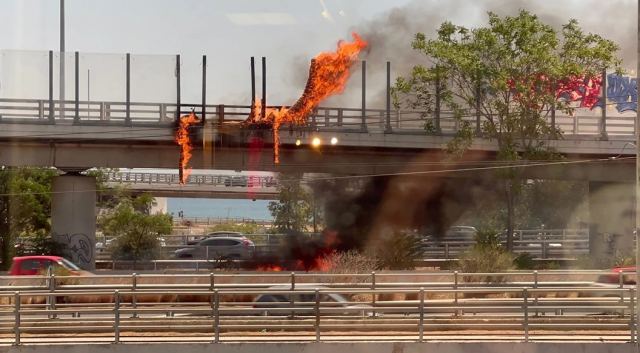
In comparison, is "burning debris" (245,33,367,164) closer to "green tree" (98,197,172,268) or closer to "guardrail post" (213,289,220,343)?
"green tree" (98,197,172,268)

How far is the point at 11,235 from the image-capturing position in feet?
127

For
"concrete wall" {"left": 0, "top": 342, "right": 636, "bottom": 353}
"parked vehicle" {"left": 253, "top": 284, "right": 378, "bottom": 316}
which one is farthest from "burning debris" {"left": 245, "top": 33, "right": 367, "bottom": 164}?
"concrete wall" {"left": 0, "top": 342, "right": 636, "bottom": 353}

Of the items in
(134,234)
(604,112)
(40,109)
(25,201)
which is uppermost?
(604,112)

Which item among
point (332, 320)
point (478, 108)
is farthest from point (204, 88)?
point (332, 320)

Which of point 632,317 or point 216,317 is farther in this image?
point 632,317

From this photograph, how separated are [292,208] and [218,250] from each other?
7.21 meters

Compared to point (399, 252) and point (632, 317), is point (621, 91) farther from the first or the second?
point (632, 317)

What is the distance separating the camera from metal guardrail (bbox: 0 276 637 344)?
14.1 meters

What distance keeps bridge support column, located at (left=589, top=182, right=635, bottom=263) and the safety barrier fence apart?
22850 mm

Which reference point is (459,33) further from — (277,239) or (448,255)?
(277,239)

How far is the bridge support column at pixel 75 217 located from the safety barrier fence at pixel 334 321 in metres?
20.1

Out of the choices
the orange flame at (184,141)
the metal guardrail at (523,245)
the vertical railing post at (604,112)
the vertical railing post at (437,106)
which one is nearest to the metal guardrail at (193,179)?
the metal guardrail at (523,245)

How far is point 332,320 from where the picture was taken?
14.9 m

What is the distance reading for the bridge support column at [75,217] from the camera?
35.1m
